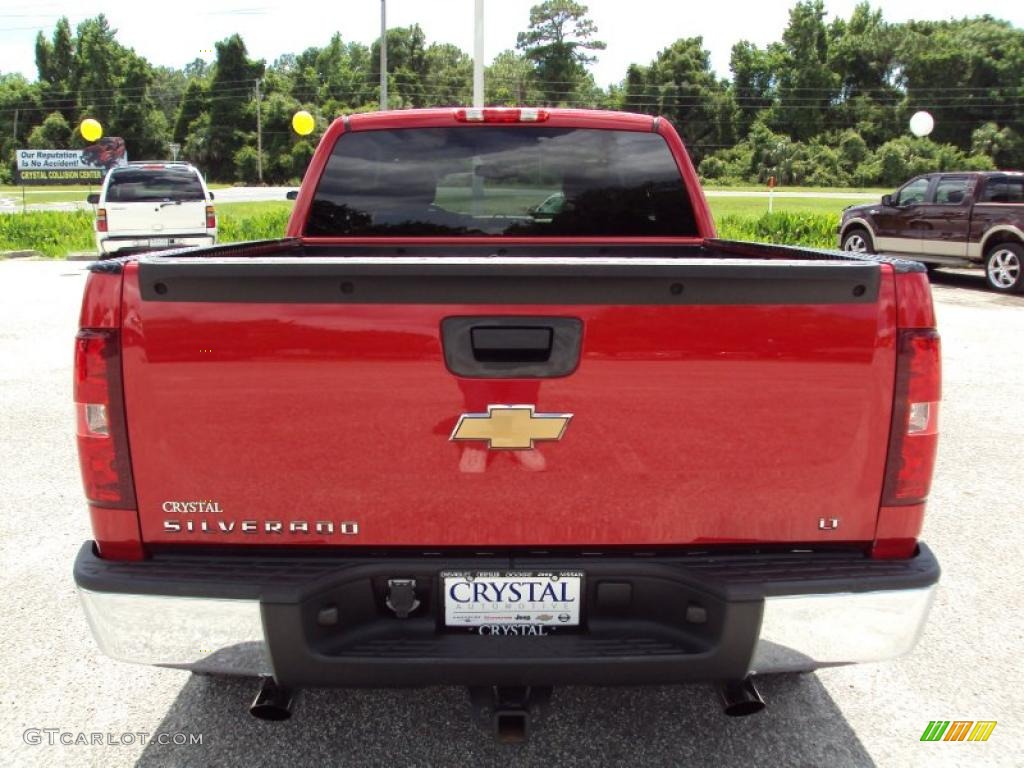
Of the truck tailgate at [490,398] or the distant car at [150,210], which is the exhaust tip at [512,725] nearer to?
the truck tailgate at [490,398]

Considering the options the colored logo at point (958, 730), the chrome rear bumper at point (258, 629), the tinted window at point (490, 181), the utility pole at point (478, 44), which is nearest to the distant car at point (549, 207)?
the tinted window at point (490, 181)

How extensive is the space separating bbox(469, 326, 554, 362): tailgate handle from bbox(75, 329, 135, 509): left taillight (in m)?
0.89

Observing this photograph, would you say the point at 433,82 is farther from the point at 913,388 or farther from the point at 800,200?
the point at 913,388

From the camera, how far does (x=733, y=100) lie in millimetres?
86750

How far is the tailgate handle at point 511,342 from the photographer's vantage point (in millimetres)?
2100

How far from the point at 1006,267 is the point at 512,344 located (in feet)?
50.2

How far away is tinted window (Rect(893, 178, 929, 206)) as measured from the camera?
16.1 meters

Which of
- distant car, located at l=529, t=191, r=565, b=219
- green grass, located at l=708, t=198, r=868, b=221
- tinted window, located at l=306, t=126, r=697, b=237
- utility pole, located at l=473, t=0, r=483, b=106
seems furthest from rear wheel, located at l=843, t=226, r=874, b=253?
green grass, located at l=708, t=198, r=868, b=221

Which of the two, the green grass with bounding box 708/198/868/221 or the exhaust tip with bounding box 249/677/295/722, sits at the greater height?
the exhaust tip with bounding box 249/677/295/722

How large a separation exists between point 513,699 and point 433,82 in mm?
114292

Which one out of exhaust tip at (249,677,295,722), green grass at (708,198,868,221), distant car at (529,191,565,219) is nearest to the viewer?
exhaust tip at (249,677,295,722)

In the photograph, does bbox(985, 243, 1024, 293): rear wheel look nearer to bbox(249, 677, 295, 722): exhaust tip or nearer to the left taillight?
bbox(249, 677, 295, 722): exhaust tip

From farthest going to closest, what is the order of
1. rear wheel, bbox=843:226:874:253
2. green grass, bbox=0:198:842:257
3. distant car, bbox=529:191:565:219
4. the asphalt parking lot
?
green grass, bbox=0:198:842:257, rear wheel, bbox=843:226:874:253, distant car, bbox=529:191:565:219, the asphalt parking lot

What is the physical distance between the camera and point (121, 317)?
2.10 meters
